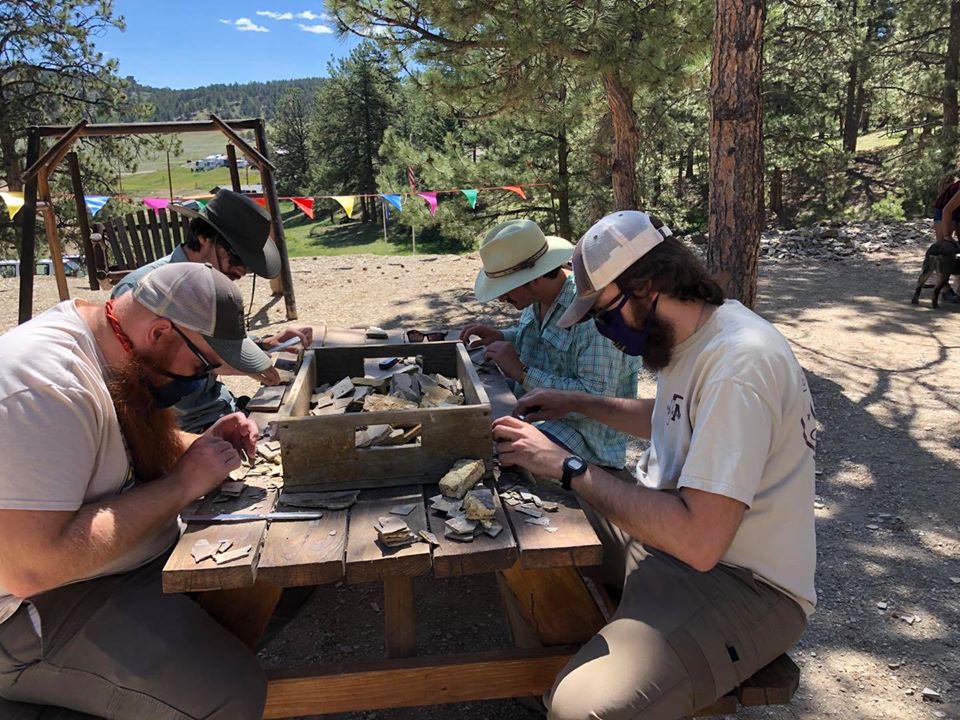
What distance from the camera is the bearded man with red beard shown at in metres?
1.66

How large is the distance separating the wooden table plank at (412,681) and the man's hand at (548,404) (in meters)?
0.83

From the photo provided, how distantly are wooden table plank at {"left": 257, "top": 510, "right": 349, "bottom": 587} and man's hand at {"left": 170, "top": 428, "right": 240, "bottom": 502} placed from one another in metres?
0.22

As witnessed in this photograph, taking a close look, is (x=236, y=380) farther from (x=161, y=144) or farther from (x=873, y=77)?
(x=873, y=77)

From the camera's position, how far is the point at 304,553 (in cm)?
174

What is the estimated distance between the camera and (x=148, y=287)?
1912mm

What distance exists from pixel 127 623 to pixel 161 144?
19.9 meters

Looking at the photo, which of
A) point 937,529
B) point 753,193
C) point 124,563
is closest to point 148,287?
point 124,563

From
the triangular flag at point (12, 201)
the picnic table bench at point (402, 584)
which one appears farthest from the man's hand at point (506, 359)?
the triangular flag at point (12, 201)

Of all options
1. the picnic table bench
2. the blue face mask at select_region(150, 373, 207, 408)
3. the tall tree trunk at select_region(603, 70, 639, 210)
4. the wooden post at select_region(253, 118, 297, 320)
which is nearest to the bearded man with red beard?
the blue face mask at select_region(150, 373, 207, 408)

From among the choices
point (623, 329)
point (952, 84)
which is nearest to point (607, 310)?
point (623, 329)

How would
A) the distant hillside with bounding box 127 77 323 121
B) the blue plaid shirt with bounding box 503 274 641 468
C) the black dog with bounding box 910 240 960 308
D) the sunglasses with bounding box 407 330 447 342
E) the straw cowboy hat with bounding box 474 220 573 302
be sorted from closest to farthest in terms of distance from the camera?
the blue plaid shirt with bounding box 503 274 641 468
the straw cowboy hat with bounding box 474 220 573 302
the sunglasses with bounding box 407 330 447 342
the black dog with bounding box 910 240 960 308
the distant hillside with bounding box 127 77 323 121

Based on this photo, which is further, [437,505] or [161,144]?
[161,144]

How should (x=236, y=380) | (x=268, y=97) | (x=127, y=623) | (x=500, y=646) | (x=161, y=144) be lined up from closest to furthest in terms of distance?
(x=127, y=623) → (x=500, y=646) → (x=236, y=380) → (x=161, y=144) → (x=268, y=97)

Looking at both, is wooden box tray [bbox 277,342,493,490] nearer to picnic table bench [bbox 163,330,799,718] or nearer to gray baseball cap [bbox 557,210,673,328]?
picnic table bench [bbox 163,330,799,718]
